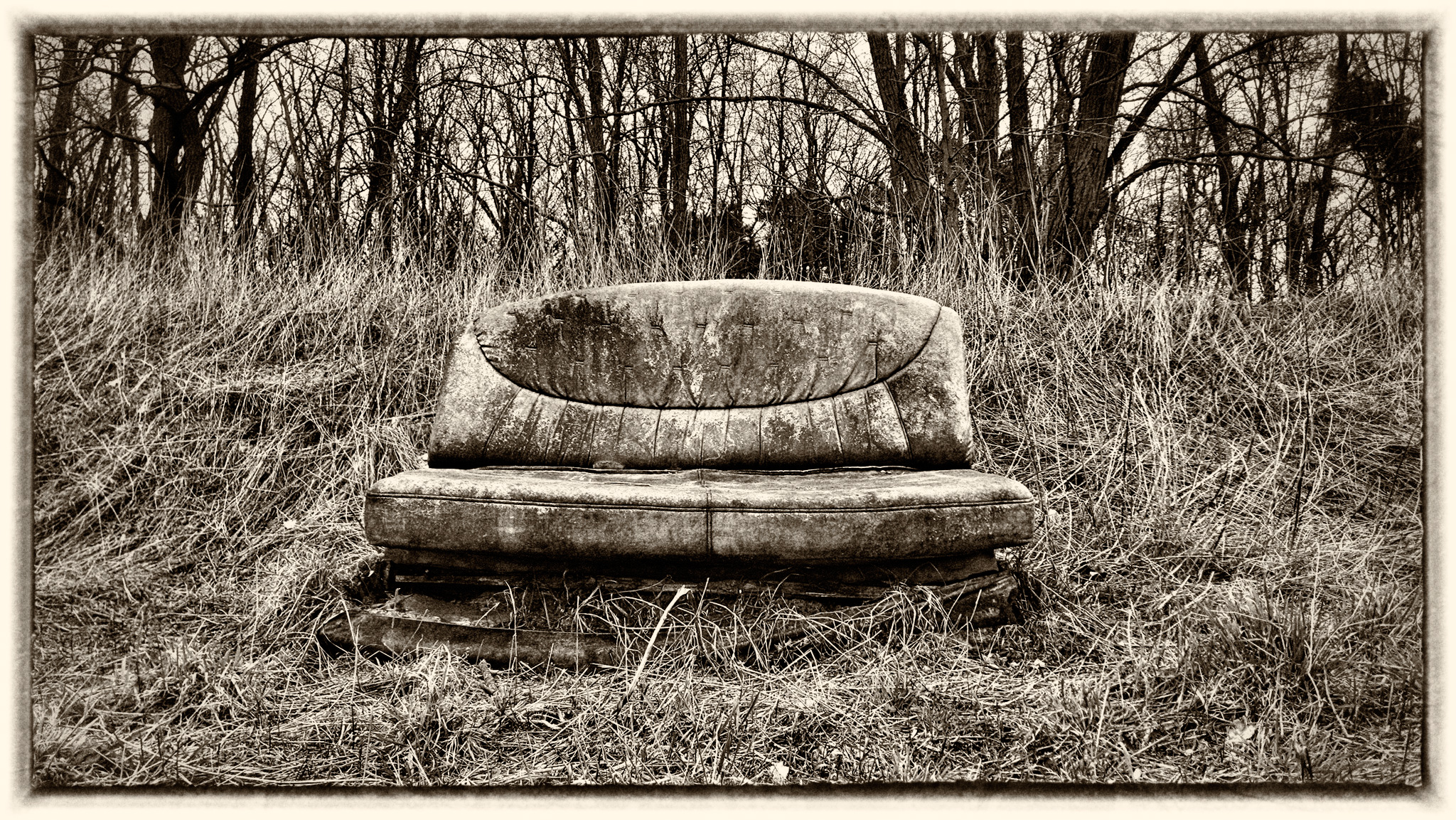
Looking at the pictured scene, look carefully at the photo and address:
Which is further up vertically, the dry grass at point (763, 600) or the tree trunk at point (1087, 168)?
the tree trunk at point (1087, 168)

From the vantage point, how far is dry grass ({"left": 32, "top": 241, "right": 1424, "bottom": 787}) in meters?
1.63

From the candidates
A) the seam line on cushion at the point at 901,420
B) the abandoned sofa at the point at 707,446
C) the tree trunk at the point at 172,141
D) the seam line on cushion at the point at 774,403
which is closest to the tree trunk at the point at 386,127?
the tree trunk at the point at 172,141

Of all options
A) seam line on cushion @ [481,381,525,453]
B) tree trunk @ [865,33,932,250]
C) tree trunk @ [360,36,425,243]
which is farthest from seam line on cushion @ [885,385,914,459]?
tree trunk @ [360,36,425,243]

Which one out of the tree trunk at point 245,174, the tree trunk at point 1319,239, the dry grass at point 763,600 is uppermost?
the tree trunk at point 245,174

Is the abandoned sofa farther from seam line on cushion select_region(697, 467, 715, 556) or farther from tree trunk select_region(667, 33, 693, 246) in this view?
tree trunk select_region(667, 33, 693, 246)

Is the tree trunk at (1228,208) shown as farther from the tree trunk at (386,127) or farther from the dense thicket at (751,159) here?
the tree trunk at (386,127)

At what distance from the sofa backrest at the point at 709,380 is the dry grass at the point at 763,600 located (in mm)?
537

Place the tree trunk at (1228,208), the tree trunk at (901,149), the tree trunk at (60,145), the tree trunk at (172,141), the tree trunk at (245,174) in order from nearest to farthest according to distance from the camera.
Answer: the tree trunk at (60,145)
the tree trunk at (172,141)
the tree trunk at (1228,208)
the tree trunk at (245,174)
the tree trunk at (901,149)

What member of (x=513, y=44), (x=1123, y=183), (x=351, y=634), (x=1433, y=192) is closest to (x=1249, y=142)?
(x=1123, y=183)

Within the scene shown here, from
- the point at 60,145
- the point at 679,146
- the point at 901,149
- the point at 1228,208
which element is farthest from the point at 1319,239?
the point at 60,145

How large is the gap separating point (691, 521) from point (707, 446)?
0.56 meters

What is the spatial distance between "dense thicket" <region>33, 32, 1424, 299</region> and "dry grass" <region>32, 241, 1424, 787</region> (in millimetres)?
238

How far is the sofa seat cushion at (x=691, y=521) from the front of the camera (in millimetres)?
2039

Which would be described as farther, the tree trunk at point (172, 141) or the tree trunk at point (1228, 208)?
the tree trunk at point (1228, 208)
